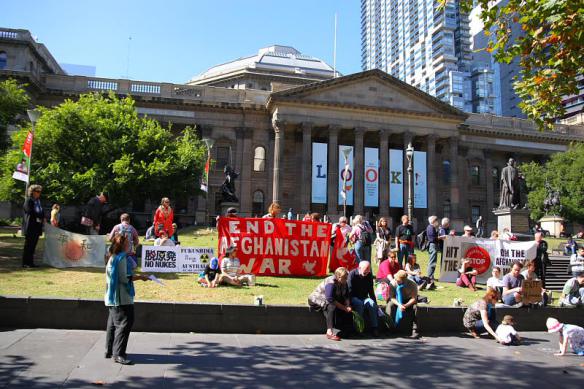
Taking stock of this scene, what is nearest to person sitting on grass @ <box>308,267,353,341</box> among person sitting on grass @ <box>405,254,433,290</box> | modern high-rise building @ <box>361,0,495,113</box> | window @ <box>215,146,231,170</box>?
person sitting on grass @ <box>405,254,433,290</box>

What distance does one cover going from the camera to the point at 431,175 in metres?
45.4

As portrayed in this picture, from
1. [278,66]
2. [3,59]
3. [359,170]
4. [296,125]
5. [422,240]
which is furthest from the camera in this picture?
[278,66]

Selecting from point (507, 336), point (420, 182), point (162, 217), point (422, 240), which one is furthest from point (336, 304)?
point (420, 182)

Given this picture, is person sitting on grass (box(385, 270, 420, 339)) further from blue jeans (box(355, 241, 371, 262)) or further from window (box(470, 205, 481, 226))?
window (box(470, 205, 481, 226))

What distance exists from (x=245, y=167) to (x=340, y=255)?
3232 cm

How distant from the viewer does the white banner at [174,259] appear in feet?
38.2

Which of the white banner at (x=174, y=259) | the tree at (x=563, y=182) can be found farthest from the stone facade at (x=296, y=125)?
the white banner at (x=174, y=259)

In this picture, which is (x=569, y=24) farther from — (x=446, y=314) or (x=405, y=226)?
(x=405, y=226)

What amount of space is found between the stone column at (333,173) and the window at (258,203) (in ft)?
24.4

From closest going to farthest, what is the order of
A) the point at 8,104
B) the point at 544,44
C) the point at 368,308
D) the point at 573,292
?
the point at 368,308 → the point at 544,44 → the point at 573,292 → the point at 8,104

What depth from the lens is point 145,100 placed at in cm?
4331

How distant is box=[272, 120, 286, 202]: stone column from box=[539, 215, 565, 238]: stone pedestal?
24.7m

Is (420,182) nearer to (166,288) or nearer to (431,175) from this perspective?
(431,175)

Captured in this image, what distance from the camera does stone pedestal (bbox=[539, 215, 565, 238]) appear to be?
4003 centimetres
